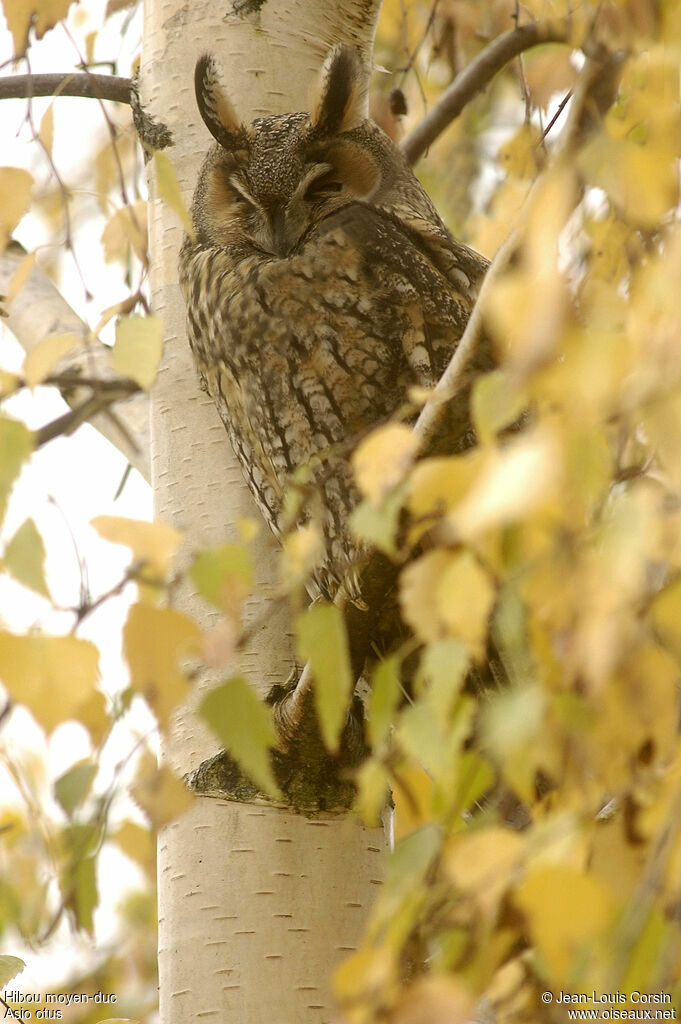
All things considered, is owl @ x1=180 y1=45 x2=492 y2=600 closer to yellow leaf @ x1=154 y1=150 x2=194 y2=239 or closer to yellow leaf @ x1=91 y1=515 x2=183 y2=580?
yellow leaf @ x1=154 y1=150 x2=194 y2=239

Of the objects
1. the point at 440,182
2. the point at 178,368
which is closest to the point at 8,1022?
the point at 178,368

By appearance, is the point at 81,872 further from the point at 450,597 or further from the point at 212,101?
the point at 212,101

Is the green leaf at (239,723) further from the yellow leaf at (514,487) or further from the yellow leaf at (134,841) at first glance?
the yellow leaf at (134,841)

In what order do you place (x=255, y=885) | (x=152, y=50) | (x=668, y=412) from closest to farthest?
(x=668, y=412) < (x=255, y=885) < (x=152, y=50)

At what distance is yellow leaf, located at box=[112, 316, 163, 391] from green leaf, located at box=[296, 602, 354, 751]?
189mm

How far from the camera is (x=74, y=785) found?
72 cm

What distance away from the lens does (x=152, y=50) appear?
57.4 inches

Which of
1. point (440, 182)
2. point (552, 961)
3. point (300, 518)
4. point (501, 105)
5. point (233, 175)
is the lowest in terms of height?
point (552, 961)

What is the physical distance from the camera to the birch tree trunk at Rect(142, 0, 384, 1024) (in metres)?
1.10

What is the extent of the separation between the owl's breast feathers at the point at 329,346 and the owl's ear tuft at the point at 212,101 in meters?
0.18

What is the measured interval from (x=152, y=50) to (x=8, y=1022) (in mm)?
1213

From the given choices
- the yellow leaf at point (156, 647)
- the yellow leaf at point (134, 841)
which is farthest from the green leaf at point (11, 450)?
the yellow leaf at point (134, 841)

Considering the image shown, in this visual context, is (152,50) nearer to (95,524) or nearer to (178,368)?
(178,368)

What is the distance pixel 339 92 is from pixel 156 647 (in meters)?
1.02
